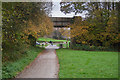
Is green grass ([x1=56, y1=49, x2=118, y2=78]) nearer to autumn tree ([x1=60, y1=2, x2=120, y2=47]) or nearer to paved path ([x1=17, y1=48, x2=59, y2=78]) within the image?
paved path ([x1=17, y1=48, x2=59, y2=78])

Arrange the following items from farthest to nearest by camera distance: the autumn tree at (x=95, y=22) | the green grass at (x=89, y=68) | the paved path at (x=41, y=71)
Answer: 1. the autumn tree at (x=95, y=22)
2. the paved path at (x=41, y=71)
3. the green grass at (x=89, y=68)

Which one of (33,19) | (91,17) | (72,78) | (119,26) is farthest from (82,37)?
(72,78)

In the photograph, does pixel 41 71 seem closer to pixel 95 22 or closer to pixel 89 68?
pixel 89 68

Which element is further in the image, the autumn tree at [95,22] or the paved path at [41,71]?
the autumn tree at [95,22]

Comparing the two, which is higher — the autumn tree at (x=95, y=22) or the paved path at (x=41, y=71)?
the autumn tree at (x=95, y=22)

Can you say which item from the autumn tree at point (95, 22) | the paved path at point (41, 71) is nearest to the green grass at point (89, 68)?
the paved path at point (41, 71)

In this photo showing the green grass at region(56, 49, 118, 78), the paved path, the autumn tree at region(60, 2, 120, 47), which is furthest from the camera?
the autumn tree at region(60, 2, 120, 47)

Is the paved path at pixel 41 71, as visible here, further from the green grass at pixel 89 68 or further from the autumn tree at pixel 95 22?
the autumn tree at pixel 95 22

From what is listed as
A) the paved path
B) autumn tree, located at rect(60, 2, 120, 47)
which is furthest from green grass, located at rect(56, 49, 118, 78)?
autumn tree, located at rect(60, 2, 120, 47)

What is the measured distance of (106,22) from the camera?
9.96m

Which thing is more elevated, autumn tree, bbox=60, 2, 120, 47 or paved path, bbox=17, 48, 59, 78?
autumn tree, bbox=60, 2, 120, 47

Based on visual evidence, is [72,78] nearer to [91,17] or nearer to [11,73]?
[11,73]

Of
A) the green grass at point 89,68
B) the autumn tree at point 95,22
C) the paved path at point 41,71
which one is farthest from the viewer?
the autumn tree at point 95,22

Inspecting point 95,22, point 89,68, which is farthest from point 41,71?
point 95,22
